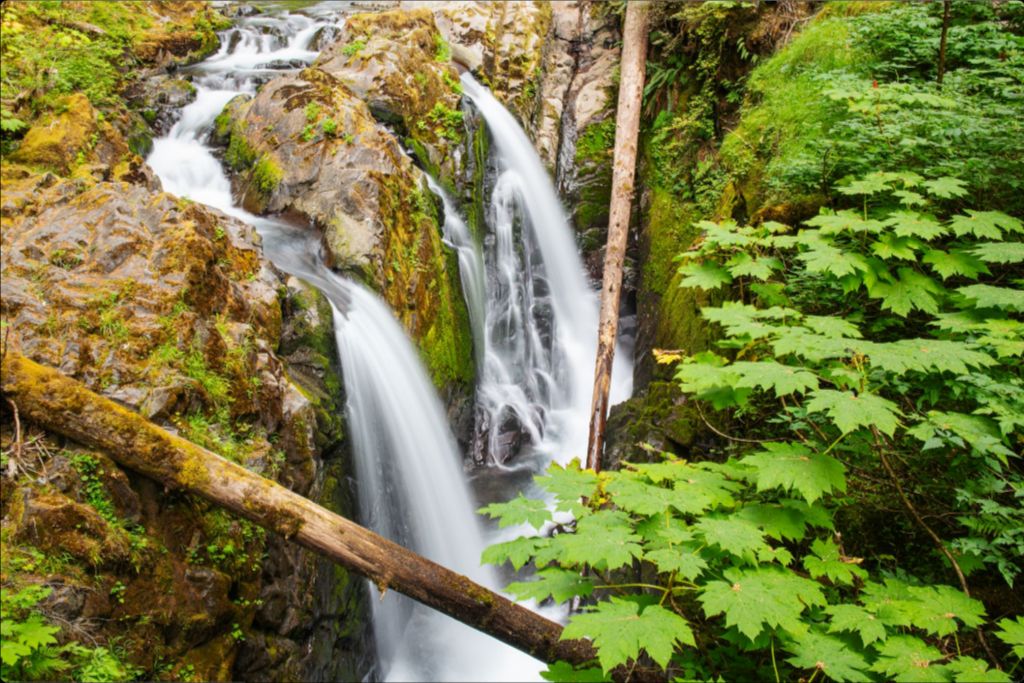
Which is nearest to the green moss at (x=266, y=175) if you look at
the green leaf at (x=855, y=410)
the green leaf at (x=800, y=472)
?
the green leaf at (x=800, y=472)

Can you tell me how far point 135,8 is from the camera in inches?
381

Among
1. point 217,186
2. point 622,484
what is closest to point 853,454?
point 622,484

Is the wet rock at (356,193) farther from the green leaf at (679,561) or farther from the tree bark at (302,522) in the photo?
the green leaf at (679,561)

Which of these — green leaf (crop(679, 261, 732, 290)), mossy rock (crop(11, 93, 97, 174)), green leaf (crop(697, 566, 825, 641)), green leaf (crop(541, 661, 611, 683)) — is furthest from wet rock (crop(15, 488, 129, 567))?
green leaf (crop(679, 261, 732, 290))

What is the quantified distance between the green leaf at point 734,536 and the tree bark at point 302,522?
127 cm

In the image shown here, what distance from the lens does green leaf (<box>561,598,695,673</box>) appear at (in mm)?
1874

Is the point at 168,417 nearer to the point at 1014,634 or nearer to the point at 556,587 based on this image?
the point at 556,587

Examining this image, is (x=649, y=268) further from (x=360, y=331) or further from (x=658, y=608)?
(x=658, y=608)

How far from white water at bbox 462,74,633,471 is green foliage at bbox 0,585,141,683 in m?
5.43

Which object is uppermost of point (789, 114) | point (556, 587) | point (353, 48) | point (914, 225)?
point (353, 48)

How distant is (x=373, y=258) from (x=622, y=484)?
4.74 metres

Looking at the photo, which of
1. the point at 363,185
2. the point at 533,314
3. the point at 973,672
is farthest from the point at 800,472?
the point at 533,314

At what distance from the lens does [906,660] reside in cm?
216

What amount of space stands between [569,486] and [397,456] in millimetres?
3715
